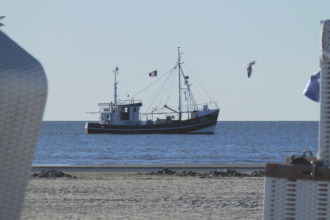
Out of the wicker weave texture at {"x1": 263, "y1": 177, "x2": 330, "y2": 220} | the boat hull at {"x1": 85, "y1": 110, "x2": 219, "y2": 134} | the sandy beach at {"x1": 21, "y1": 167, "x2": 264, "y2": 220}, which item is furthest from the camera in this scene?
the boat hull at {"x1": 85, "y1": 110, "x2": 219, "y2": 134}

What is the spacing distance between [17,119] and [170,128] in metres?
50.3

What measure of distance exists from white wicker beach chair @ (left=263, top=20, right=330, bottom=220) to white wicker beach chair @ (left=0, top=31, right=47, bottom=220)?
98 centimetres

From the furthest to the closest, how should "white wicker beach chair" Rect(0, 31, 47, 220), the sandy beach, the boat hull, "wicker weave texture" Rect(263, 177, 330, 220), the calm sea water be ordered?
the boat hull, the calm sea water, the sandy beach, "wicker weave texture" Rect(263, 177, 330, 220), "white wicker beach chair" Rect(0, 31, 47, 220)

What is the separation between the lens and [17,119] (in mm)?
2580

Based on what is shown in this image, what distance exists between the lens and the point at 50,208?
5887 mm

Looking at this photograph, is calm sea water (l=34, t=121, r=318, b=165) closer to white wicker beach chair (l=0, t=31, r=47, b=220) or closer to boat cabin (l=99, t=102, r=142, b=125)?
boat cabin (l=99, t=102, r=142, b=125)

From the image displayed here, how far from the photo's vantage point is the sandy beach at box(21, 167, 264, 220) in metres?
5.53

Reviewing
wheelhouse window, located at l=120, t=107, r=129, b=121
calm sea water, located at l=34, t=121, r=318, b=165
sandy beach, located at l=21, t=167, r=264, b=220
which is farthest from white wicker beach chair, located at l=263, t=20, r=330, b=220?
wheelhouse window, located at l=120, t=107, r=129, b=121

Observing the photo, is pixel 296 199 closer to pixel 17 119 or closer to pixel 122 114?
pixel 17 119

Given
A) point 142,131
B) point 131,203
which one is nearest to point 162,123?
point 142,131

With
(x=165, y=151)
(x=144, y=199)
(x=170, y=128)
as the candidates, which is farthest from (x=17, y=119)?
(x=170, y=128)

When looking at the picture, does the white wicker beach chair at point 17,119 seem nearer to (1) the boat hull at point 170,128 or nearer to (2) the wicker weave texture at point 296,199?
(2) the wicker weave texture at point 296,199

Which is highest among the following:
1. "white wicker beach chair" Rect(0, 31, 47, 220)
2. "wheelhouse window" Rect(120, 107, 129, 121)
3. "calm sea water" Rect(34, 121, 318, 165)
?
"wheelhouse window" Rect(120, 107, 129, 121)

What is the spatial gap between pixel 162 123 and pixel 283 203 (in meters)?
50.4
